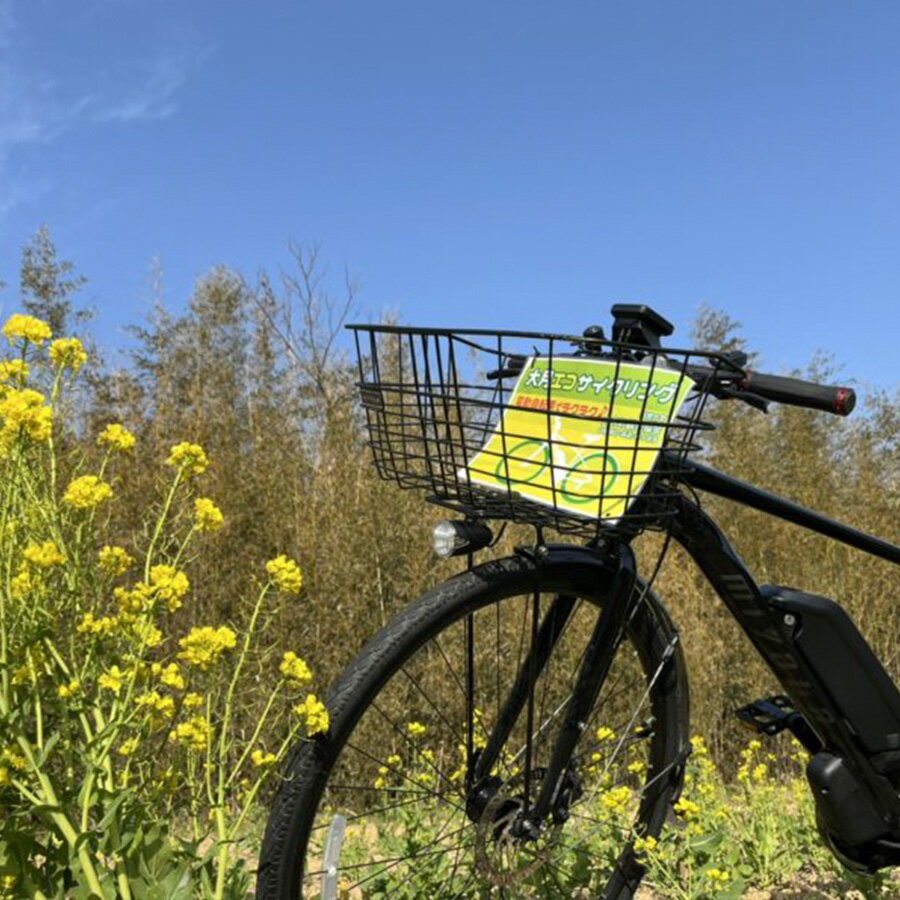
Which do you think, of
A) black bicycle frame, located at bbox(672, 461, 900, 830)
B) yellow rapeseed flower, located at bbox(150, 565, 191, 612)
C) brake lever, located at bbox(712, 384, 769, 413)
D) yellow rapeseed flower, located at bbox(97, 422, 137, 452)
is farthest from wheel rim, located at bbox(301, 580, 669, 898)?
yellow rapeseed flower, located at bbox(97, 422, 137, 452)

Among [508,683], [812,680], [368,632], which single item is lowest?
[812,680]

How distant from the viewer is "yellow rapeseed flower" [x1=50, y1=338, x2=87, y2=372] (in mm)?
1537

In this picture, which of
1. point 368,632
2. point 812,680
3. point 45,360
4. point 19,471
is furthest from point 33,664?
point 368,632

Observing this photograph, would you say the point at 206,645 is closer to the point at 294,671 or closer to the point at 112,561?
the point at 294,671

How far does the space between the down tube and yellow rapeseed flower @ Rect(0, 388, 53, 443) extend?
1090mm

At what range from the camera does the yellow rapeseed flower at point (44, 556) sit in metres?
1.33

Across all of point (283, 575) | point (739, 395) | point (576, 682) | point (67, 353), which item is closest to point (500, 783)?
point (576, 682)

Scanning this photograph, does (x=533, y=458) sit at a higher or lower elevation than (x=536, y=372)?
lower

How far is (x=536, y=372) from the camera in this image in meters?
1.58

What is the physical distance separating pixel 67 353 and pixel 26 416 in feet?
0.83

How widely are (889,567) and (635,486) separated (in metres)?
4.01

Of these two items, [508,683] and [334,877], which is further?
[508,683]

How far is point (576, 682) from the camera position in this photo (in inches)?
66.4

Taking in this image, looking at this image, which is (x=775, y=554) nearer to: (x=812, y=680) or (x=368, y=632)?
(x=368, y=632)
